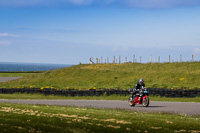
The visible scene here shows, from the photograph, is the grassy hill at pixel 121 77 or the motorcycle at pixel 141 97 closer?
the motorcycle at pixel 141 97

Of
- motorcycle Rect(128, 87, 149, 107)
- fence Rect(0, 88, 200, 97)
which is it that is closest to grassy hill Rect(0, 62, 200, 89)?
fence Rect(0, 88, 200, 97)

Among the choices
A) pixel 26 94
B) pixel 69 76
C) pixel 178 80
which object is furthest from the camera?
pixel 69 76

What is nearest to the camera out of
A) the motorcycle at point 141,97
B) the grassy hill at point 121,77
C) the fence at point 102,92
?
the motorcycle at point 141,97

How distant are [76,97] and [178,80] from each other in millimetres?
17715

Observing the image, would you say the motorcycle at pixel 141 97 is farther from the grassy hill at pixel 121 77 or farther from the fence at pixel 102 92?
the grassy hill at pixel 121 77

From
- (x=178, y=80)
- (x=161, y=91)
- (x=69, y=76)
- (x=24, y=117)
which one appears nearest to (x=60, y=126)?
(x=24, y=117)

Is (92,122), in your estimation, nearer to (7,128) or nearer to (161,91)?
(7,128)

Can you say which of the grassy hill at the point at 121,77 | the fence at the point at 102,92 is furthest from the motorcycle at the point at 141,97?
the grassy hill at the point at 121,77

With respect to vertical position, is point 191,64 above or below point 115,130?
above

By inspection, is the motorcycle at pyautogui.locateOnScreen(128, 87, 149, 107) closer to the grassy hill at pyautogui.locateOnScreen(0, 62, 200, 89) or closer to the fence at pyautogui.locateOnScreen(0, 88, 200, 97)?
the fence at pyautogui.locateOnScreen(0, 88, 200, 97)

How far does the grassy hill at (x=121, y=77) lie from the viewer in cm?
4553

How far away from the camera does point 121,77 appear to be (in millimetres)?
51750

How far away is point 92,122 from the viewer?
13758mm

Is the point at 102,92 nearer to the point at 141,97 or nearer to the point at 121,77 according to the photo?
the point at 141,97
